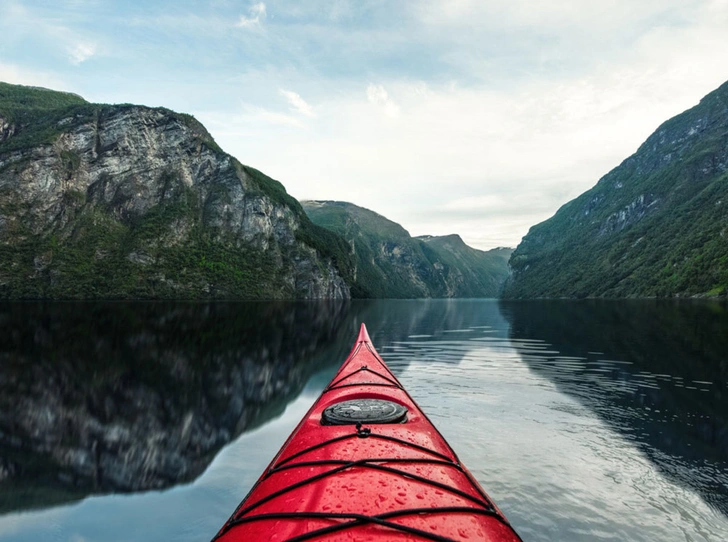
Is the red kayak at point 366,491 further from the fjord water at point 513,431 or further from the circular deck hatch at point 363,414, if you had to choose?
the fjord water at point 513,431

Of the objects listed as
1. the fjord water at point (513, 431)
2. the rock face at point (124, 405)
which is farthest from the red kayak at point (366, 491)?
the rock face at point (124, 405)

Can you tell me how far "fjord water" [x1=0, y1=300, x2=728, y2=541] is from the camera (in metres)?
7.15

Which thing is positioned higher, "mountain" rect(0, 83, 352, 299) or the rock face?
"mountain" rect(0, 83, 352, 299)

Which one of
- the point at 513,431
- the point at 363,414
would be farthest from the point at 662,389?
the point at 363,414

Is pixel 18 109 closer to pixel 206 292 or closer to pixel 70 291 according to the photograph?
pixel 70 291

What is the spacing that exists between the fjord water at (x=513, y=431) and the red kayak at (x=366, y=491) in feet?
9.26

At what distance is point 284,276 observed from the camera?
18875 centimetres

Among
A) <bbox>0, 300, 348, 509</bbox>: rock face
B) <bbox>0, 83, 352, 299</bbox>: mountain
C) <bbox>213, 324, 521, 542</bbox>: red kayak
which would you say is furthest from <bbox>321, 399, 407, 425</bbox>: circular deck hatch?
<bbox>0, 83, 352, 299</bbox>: mountain

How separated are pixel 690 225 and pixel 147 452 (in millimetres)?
236255

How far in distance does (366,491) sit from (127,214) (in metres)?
192

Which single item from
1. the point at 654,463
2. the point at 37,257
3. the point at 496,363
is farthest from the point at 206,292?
the point at 654,463

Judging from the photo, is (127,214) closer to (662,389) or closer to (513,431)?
(513,431)

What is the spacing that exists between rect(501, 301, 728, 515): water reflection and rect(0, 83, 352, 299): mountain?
14993cm

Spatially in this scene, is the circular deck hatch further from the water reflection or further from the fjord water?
the water reflection
